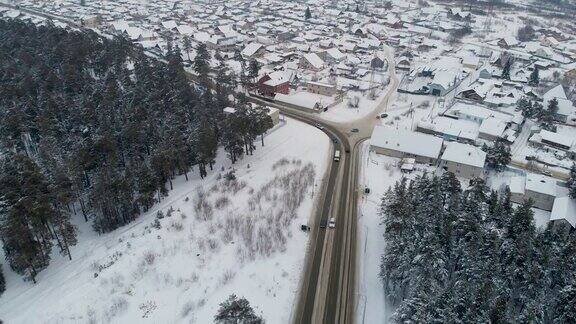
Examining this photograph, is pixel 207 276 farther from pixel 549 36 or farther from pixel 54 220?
pixel 549 36

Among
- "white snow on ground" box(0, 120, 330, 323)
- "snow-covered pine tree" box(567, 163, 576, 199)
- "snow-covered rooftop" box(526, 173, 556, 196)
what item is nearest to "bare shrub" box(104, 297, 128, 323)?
"white snow on ground" box(0, 120, 330, 323)

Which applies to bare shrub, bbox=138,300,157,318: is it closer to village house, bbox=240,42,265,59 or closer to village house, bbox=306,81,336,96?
village house, bbox=306,81,336,96

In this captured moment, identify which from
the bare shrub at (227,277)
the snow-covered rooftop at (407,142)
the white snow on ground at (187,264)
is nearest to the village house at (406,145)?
the snow-covered rooftop at (407,142)

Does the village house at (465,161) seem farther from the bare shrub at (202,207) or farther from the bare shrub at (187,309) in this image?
the bare shrub at (187,309)

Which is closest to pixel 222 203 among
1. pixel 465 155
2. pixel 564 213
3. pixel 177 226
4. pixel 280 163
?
pixel 177 226

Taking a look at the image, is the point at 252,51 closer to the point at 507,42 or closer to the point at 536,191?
the point at 536,191

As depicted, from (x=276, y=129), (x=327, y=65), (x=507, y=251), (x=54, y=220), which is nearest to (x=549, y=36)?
(x=327, y=65)
